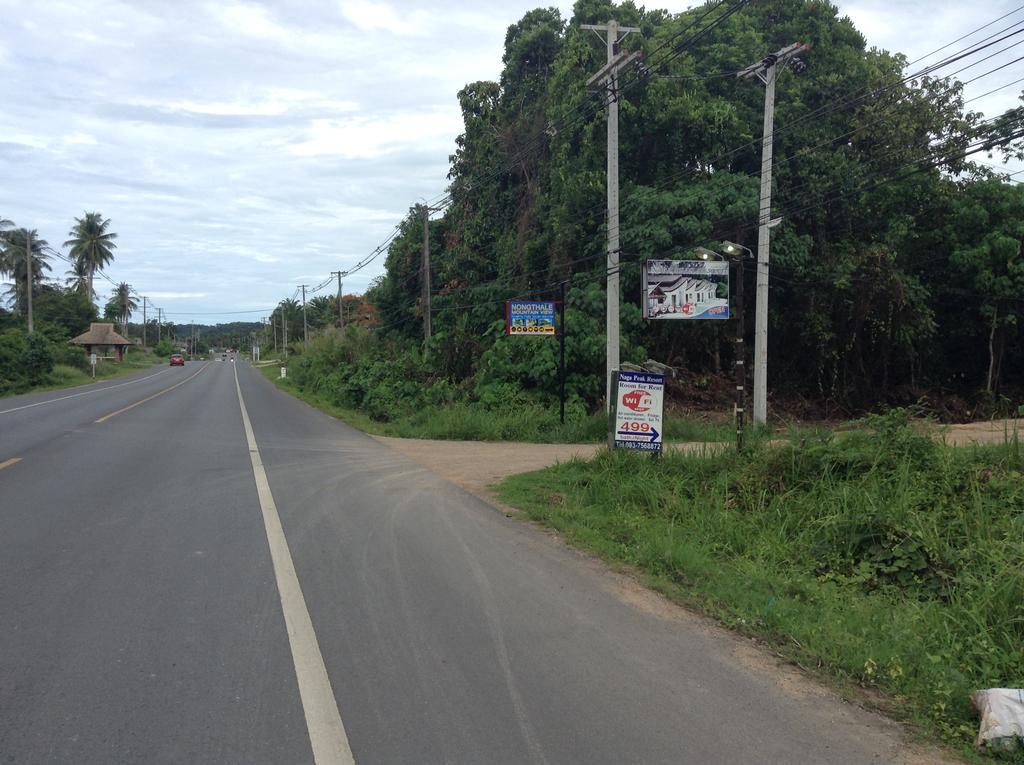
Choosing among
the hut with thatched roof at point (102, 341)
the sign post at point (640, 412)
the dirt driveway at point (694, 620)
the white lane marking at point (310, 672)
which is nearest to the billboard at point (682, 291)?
the dirt driveway at point (694, 620)

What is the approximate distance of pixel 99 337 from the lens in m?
79.8

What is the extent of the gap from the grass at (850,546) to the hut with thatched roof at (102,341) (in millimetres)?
79007

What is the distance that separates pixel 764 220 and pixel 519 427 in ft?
24.8

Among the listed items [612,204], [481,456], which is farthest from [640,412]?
[612,204]

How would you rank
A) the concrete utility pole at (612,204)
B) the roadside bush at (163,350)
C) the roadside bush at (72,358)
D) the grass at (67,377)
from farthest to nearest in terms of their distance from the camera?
the roadside bush at (163,350) < the roadside bush at (72,358) < the grass at (67,377) < the concrete utility pole at (612,204)

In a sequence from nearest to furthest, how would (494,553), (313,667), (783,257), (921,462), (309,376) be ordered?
(313,667)
(494,553)
(921,462)
(783,257)
(309,376)

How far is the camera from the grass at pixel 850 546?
4789 millimetres

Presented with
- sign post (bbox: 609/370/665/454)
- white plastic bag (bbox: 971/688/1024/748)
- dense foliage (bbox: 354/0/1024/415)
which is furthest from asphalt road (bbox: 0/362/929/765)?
dense foliage (bbox: 354/0/1024/415)

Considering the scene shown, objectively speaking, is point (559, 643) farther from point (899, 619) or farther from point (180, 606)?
point (180, 606)

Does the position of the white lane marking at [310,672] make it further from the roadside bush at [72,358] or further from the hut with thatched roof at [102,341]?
the hut with thatched roof at [102,341]

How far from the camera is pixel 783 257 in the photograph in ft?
74.8

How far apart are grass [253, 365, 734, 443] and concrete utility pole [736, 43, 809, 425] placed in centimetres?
126

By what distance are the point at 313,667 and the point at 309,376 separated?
40.5m

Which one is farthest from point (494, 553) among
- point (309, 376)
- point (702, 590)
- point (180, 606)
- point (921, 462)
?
point (309, 376)
